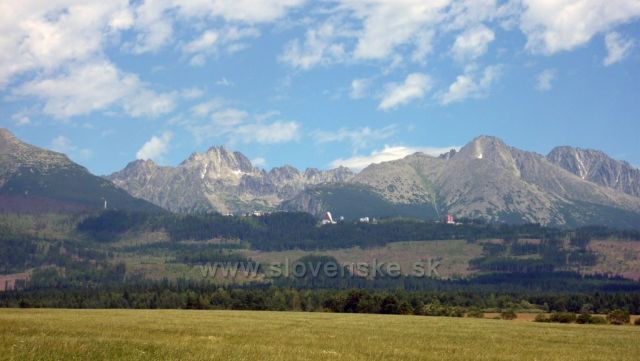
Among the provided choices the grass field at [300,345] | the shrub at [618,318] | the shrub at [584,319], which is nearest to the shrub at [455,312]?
the shrub at [618,318]

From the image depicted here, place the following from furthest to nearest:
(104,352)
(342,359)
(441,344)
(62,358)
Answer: (441,344) < (342,359) < (104,352) < (62,358)

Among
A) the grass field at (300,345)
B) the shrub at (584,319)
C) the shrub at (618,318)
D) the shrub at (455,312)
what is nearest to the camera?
the grass field at (300,345)

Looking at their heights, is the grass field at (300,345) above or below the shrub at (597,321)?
above

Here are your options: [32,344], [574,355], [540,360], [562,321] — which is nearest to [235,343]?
[32,344]

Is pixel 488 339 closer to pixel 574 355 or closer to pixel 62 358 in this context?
pixel 574 355

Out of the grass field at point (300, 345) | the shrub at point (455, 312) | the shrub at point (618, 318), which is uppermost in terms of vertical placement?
the grass field at point (300, 345)

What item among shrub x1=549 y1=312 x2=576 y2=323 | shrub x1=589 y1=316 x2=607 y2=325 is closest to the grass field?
shrub x1=589 y1=316 x2=607 y2=325

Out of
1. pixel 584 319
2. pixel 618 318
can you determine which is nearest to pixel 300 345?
pixel 584 319

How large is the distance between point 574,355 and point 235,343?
29.1m

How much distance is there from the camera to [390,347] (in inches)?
2414

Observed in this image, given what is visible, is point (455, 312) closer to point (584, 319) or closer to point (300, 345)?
point (584, 319)

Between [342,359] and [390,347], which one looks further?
[390,347]

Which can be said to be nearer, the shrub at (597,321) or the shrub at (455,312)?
the shrub at (597,321)

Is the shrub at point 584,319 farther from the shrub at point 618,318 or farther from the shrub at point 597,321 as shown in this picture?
the shrub at point 618,318
